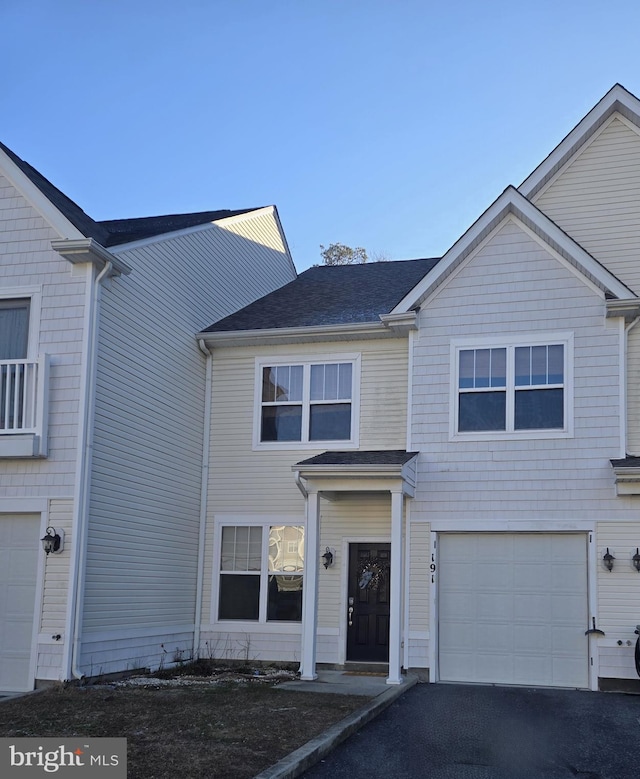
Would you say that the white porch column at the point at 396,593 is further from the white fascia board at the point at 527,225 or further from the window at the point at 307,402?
the white fascia board at the point at 527,225

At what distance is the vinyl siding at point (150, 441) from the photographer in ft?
43.5

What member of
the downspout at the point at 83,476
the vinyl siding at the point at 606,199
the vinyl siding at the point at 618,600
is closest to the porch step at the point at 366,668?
the vinyl siding at the point at 618,600

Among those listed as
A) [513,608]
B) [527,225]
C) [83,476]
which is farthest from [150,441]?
[527,225]

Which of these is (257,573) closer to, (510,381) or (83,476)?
(83,476)

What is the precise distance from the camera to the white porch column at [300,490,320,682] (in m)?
13.6

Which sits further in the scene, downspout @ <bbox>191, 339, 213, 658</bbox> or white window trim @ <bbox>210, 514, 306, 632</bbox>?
downspout @ <bbox>191, 339, 213, 658</bbox>

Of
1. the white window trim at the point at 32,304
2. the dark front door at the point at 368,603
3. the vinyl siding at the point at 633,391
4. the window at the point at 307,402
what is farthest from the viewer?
the window at the point at 307,402

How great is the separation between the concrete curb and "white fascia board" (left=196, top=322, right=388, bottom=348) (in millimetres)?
6128

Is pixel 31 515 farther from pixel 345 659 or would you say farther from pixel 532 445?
pixel 532 445

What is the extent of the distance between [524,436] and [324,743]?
6826 millimetres

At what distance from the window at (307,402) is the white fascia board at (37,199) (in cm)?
456

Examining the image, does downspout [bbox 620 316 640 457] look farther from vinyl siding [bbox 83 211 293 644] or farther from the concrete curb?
vinyl siding [bbox 83 211 293 644]

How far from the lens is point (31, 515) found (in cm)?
1291

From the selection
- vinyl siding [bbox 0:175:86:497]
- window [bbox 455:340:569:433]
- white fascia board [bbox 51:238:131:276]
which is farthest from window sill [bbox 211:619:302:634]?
white fascia board [bbox 51:238:131:276]
